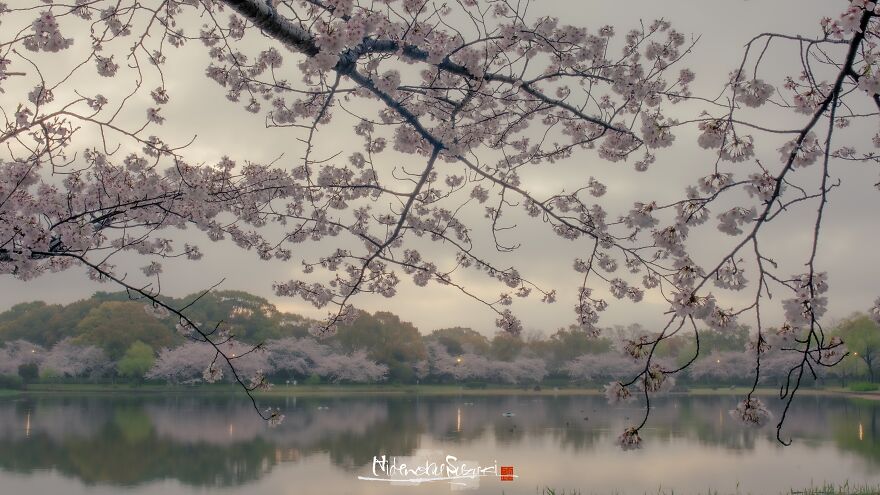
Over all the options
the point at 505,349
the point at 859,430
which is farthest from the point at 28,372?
the point at 859,430

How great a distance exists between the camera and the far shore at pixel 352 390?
49125mm

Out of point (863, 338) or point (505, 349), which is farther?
point (505, 349)

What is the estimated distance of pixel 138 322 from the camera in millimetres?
51219

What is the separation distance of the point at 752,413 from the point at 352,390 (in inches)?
2145

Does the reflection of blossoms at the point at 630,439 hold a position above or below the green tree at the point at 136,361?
above

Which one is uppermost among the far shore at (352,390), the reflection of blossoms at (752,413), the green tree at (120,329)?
the green tree at (120,329)

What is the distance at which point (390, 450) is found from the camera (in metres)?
23.1

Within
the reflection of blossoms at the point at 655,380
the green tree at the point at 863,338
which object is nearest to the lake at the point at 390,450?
the reflection of blossoms at the point at 655,380

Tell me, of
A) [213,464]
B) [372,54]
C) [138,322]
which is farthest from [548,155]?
[138,322]

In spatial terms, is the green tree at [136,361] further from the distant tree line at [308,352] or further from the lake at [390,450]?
the lake at [390,450]

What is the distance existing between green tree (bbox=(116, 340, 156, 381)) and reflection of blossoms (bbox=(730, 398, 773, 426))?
5100 centimetres

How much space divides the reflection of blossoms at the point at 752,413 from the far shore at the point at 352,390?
41847mm

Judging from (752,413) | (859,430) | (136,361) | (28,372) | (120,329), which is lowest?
(859,430)

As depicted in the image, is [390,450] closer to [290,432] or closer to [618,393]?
[290,432]
